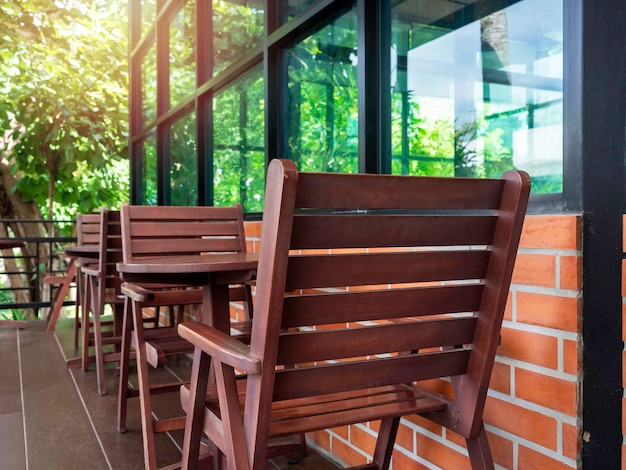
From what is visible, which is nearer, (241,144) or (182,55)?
(241,144)

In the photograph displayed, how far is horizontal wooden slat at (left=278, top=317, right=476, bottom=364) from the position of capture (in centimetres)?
102

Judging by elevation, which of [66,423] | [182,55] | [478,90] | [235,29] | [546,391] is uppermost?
[182,55]

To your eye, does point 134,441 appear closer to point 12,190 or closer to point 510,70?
point 510,70

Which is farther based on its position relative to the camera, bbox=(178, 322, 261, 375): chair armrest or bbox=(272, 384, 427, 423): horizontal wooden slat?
bbox=(272, 384, 427, 423): horizontal wooden slat

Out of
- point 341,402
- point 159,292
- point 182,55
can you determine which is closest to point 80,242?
point 182,55

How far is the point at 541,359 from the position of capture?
1.28 meters

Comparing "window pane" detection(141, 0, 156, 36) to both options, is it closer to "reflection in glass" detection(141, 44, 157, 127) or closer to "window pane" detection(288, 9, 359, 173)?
"reflection in glass" detection(141, 44, 157, 127)

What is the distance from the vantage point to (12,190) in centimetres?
708

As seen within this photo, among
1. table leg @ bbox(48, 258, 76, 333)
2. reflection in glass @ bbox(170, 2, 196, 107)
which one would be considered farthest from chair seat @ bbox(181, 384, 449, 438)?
table leg @ bbox(48, 258, 76, 333)

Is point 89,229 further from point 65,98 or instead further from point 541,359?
point 541,359

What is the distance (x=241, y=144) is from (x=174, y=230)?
0.98 metres

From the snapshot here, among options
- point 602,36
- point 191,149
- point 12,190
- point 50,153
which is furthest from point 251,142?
point 12,190

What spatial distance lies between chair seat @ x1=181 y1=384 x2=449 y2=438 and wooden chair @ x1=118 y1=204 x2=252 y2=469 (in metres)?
0.68

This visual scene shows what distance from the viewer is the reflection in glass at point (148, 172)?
5.25 meters
